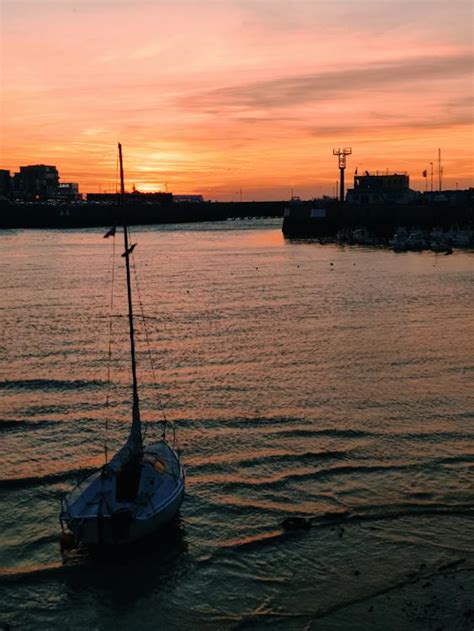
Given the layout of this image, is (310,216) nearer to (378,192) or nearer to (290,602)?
(378,192)

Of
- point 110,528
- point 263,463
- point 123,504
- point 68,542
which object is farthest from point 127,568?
point 263,463

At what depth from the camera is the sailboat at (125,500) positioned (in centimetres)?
1964

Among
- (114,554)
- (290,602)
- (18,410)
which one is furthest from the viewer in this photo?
(18,410)

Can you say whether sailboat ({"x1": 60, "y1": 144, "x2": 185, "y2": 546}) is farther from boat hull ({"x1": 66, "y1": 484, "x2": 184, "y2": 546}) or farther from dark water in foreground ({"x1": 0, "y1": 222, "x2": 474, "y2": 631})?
dark water in foreground ({"x1": 0, "y1": 222, "x2": 474, "y2": 631})

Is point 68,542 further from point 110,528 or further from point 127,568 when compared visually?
point 127,568

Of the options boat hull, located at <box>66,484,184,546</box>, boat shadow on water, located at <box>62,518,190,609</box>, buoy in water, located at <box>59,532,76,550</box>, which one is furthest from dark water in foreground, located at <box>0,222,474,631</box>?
boat hull, located at <box>66,484,184,546</box>

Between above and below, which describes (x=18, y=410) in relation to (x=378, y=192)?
below

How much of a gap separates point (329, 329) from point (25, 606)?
35.9m

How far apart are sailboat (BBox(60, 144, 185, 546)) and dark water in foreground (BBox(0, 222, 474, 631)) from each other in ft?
2.97

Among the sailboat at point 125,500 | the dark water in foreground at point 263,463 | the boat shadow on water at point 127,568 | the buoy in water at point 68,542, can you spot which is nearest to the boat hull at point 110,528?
the sailboat at point 125,500

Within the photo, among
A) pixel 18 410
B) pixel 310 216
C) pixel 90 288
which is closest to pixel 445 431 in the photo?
pixel 18 410

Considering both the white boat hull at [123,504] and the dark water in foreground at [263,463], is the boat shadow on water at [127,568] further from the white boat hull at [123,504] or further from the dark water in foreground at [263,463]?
the white boat hull at [123,504]

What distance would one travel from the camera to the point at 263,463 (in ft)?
86.4

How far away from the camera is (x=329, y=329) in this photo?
5156 centimetres
